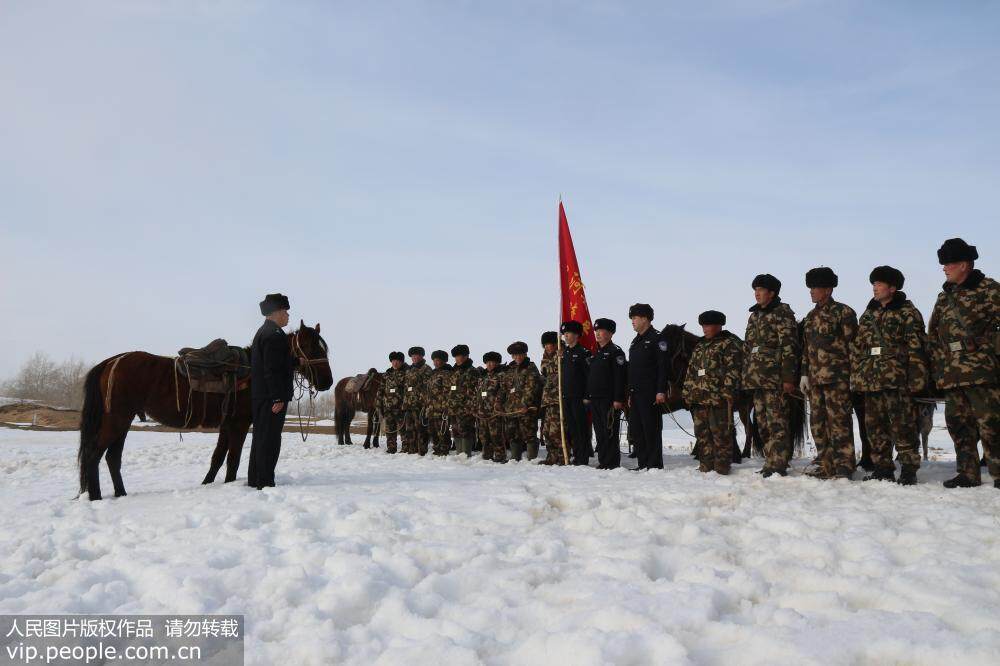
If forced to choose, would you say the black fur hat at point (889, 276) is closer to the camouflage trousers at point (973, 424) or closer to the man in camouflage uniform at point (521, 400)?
the camouflage trousers at point (973, 424)

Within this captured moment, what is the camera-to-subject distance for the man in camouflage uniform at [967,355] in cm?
597

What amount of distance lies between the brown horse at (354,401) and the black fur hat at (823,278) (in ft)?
40.1

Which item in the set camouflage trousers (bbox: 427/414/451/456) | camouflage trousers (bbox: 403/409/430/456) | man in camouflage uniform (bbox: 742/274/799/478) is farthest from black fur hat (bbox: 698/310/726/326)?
camouflage trousers (bbox: 403/409/430/456)

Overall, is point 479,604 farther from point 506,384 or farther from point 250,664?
point 506,384

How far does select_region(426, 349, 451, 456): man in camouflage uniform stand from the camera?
13477 millimetres

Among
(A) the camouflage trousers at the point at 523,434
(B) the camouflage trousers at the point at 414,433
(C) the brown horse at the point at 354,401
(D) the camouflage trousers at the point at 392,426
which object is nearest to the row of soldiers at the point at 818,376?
(A) the camouflage trousers at the point at 523,434

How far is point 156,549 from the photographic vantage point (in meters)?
4.25

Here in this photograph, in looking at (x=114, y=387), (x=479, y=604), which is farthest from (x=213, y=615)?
(x=114, y=387)

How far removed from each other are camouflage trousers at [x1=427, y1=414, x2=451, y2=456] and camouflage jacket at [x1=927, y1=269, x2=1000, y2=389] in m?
9.20

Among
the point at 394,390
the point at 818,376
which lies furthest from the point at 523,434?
the point at 818,376

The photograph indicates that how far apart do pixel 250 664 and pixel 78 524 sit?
3.15 m

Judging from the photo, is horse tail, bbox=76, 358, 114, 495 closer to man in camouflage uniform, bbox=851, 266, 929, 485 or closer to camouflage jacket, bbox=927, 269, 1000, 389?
man in camouflage uniform, bbox=851, 266, 929, 485

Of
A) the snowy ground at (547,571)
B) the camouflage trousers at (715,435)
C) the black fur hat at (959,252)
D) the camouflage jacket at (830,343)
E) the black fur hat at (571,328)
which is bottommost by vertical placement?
the snowy ground at (547,571)

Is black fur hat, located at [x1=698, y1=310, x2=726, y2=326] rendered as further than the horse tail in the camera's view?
Yes
